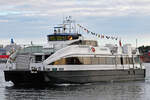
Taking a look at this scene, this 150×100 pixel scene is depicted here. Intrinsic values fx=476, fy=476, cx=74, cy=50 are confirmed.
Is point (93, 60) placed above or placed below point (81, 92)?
above

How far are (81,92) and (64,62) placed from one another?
4455 millimetres

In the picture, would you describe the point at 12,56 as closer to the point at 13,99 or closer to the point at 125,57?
the point at 13,99

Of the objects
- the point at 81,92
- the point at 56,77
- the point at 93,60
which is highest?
the point at 93,60

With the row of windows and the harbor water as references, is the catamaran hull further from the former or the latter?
the row of windows

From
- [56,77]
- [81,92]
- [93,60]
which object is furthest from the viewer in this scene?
[93,60]

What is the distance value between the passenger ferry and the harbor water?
37.6 inches

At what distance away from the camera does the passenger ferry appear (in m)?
41.4

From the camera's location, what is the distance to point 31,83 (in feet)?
141

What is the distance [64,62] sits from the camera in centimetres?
4206

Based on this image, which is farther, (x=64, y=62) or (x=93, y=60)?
(x=93, y=60)

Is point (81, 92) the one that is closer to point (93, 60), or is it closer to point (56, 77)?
point (56, 77)

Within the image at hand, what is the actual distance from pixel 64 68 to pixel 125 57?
11.1 meters

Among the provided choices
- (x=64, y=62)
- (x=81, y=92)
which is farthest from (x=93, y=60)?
(x=81, y=92)

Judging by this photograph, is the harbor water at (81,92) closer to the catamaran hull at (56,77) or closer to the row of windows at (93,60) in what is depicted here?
the catamaran hull at (56,77)
